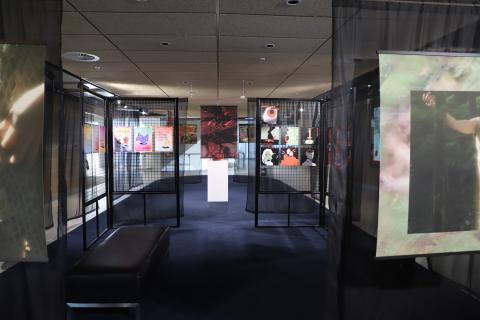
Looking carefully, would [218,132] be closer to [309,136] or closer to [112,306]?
[309,136]

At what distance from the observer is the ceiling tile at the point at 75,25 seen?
9.96ft

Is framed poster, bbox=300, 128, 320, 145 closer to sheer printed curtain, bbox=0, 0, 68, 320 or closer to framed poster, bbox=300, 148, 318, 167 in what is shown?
framed poster, bbox=300, 148, 318, 167

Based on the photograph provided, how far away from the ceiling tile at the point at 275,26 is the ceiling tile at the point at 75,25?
4.41 ft

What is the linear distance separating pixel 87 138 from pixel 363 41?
3318 mm

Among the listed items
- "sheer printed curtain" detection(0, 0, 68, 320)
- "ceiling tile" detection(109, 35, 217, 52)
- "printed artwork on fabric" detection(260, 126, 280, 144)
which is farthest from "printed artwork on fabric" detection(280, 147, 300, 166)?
"sheer printed curtain" detection(0, 0, 68, 320)

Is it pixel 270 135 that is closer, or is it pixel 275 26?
pixel 275 26

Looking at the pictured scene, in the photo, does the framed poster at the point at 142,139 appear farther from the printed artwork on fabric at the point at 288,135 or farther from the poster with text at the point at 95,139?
the printed artwork on fabric at the point at 288,135

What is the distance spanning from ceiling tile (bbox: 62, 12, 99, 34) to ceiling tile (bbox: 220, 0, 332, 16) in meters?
1.38

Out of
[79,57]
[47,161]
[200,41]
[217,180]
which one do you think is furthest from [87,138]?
[217,180]

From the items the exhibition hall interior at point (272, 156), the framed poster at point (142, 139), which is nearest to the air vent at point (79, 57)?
the exhibition hall interior at point (272, 156)

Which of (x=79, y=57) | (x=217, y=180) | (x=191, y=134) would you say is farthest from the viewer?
(x=191, y=134)

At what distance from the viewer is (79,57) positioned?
175 inches

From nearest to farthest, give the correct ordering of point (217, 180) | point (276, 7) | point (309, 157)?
point (276, 7), point (309, 157), point (217, 180)

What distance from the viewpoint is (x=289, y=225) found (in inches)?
213
